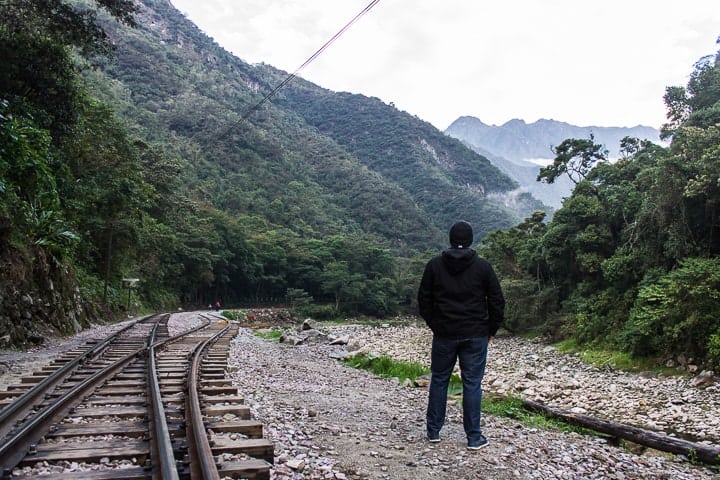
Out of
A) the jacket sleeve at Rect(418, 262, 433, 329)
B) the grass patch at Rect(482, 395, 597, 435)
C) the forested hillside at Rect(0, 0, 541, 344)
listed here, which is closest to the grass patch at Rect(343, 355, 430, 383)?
the grass patch at Rect(482, 395, 597, 435)

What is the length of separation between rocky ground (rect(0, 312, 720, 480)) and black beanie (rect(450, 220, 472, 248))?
5.90 ft

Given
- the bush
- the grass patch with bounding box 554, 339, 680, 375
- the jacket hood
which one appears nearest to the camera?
the jacket hood

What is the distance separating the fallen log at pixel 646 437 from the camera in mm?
5051

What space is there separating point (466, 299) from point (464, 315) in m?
0.14

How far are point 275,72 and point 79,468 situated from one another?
8263 inches

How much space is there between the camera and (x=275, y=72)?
198375 mm

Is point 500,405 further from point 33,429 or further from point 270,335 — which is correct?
point 270,335

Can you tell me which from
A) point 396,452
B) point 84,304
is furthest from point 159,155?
point 396,452

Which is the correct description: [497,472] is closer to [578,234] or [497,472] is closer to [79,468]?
[79,468]

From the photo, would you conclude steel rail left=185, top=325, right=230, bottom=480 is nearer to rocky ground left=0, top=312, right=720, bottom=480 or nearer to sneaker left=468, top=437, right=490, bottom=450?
rocky ground left=0, top=312, right=720, bottom=480

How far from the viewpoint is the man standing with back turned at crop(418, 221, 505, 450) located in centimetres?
434

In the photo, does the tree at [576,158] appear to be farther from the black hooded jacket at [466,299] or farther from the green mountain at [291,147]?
the green mountain at [291,147]

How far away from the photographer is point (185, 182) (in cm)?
7388

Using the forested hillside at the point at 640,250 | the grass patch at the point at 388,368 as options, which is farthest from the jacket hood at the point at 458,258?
the forested hillside at the point at 640,250
